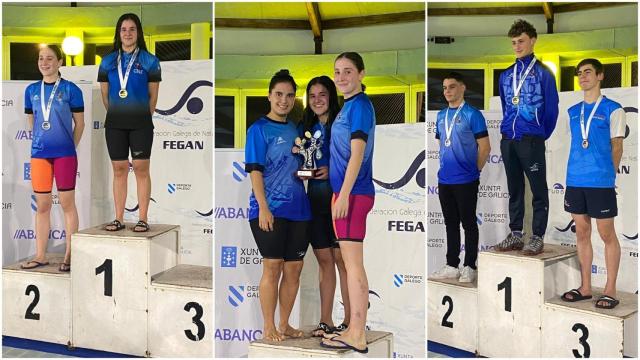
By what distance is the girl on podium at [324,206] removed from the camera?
368 centimetres

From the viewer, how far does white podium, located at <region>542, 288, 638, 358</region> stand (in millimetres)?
3672

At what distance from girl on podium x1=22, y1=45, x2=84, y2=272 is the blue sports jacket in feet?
9.01

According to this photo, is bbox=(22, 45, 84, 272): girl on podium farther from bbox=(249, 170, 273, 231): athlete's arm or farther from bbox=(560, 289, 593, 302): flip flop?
bbox=(560, 289, 593, 302): flip flop

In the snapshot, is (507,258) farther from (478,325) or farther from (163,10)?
(163,10)

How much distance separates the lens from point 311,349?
3484 mm

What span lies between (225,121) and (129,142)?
618mm

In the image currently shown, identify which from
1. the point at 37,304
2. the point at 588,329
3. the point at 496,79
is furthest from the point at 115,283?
the point at 588,329

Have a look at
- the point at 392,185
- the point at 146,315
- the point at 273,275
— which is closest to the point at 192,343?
the point at 146,315

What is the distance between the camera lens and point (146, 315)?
→ 4016 mm

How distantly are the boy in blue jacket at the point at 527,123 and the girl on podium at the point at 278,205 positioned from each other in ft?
Answer: 4.46

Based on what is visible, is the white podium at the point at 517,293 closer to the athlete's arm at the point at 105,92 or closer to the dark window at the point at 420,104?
the dark window at the point at 420,104

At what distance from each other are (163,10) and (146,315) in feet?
6.36

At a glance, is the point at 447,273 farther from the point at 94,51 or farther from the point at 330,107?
the point at 94,51

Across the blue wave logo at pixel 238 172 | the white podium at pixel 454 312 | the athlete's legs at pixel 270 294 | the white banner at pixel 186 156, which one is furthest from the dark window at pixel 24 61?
the white podium at pixel 454 312
